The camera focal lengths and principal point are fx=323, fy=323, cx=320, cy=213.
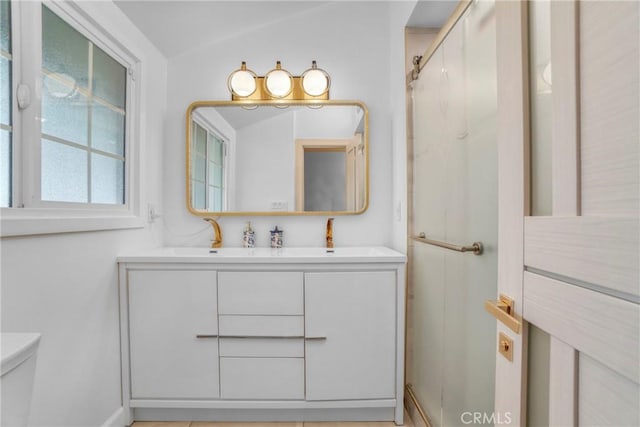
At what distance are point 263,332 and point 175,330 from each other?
0.44 meters

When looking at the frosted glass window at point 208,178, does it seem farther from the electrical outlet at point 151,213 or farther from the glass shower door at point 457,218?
the glass shower door at point 457,218

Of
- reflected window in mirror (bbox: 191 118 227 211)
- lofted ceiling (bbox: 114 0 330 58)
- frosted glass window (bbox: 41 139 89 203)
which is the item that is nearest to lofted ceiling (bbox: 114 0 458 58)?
lofted ceiling (bbox: 114 0 330 58)

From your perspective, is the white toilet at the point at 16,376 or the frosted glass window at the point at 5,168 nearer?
the white toilet at the point at 16,376

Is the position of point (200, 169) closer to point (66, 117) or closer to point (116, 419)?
point (66, 117)

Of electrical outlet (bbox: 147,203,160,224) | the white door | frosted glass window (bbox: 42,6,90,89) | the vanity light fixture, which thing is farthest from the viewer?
the vanity light fixture

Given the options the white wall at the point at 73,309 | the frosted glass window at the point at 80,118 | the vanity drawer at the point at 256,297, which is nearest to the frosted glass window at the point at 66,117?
the frosted glass window at the point at 80,118

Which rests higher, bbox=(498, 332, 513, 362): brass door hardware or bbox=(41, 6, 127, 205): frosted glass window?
bbox=(41, 6, 127, 205): frosted glass window

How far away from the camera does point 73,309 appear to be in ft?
4.30

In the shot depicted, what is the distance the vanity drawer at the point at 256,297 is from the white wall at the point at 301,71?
1.83 ft

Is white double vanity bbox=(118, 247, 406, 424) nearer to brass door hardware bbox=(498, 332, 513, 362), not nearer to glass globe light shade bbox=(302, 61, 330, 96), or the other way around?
brass door hardware bbox=(498, 332, 513, 362)

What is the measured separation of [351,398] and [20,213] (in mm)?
1592

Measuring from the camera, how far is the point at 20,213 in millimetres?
1130

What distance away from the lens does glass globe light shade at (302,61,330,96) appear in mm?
2041

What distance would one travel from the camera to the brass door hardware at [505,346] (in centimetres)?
62
